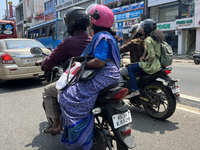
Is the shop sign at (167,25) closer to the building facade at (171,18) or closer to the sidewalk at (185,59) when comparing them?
the building facade at (171,18)

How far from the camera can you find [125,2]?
2669cm

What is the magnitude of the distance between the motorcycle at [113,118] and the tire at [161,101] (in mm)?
1417

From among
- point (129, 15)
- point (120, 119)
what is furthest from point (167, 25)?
point (120, 119)

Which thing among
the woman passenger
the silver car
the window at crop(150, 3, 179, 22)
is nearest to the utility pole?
the window at crop(150, 3, 179, 22)

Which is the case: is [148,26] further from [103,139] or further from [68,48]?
[103,139]

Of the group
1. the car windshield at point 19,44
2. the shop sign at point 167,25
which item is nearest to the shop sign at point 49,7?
the shop sign at point 167,25

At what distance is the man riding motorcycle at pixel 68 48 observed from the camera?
7.69ft

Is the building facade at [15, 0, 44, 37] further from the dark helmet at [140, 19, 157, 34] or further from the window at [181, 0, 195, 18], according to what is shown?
the dark helmet at [140, 19, 157, 34]

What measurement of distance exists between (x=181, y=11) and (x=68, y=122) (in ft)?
73.5

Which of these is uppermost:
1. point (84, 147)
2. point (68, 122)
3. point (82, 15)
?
point (82, 15)

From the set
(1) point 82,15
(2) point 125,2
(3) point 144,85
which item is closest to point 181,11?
(2) point 125,2

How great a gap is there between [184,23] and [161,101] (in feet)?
64.6

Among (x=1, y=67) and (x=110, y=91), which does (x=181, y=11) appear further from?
(x=110, y=91)

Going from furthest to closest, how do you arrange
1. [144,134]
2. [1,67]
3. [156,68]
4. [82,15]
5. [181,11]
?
[181,11], [1,67], [156,68], [144,134], [82,15]
